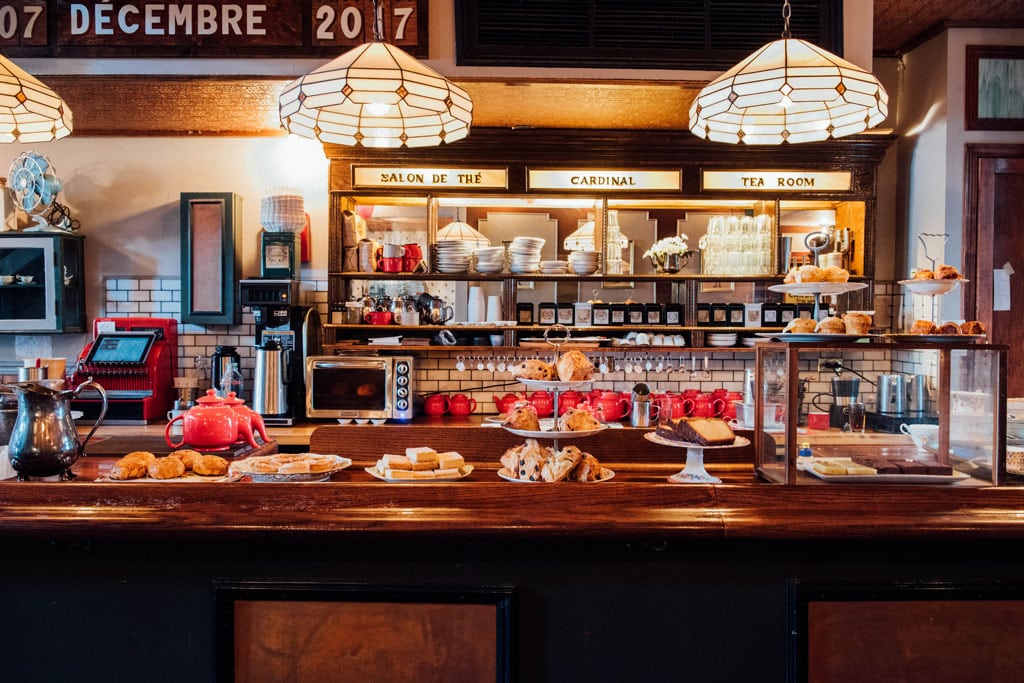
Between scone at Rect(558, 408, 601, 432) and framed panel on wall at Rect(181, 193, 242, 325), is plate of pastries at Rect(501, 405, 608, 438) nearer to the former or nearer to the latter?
scone at Rect(558, 408, 601, 432)

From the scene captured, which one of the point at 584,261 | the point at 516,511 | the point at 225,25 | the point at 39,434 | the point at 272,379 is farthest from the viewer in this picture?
the point at 584,261

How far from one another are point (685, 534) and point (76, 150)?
5.49 meters

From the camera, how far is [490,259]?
4.71 meters

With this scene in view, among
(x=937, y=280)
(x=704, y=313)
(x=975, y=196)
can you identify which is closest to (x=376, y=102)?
(x=937, y=280)

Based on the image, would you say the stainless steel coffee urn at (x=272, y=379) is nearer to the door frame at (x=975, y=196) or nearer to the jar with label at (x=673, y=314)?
the jar with label at (x=673, y=314)

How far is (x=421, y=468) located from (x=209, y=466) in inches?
28.2

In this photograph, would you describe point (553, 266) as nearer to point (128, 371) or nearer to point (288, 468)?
point (288, 468)

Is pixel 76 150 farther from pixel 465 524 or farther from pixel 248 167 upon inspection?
pixel 465 524

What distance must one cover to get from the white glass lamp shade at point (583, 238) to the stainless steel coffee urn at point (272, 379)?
6.90 feet

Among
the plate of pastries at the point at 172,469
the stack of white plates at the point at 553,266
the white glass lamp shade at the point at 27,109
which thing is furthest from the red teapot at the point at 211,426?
the stack of white plates at the point at 553,266

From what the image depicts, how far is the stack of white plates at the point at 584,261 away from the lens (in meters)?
4.67

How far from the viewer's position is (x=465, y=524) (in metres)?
1.30

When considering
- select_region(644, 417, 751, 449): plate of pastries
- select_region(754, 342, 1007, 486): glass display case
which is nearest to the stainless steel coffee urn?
select_region(644, 417, 751, 449): plate of pastries

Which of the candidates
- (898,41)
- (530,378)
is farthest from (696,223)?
(530,378)
